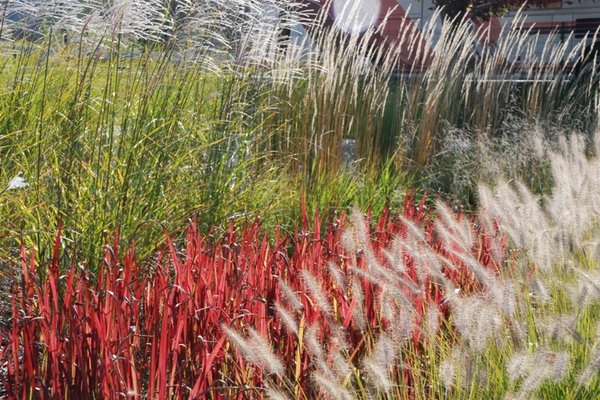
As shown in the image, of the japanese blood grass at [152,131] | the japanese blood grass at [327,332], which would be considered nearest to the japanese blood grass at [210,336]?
the japanese blood grass at [327,332]

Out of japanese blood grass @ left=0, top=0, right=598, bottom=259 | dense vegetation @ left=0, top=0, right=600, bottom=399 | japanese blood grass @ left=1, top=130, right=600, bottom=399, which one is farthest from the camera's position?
japanese blood grass @ left=0, top=0, right=598, bottom=259

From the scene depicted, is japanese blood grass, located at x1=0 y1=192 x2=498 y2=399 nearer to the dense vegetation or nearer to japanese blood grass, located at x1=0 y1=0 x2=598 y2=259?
the dense vegetation

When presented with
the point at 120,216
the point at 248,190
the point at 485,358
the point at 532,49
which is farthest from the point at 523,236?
the point at 532,49

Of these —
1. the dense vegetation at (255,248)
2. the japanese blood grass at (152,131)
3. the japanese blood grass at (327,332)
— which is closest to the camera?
the japanese blood grass at (327,332)

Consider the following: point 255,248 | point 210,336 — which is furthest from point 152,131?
point 210,336

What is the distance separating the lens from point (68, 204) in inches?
145

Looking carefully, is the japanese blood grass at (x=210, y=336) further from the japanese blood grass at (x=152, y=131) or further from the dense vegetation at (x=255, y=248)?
the japanese blood grass at (x=152, y=131)

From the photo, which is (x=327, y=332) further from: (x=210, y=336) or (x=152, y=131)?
(x=152, y=131)

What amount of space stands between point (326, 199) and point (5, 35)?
1.82m

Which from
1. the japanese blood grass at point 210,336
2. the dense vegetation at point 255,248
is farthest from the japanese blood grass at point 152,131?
the japanese blood grass at point 210,336

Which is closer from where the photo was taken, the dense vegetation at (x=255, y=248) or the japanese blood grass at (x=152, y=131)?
the dense vegetation at (x=255, y=248)

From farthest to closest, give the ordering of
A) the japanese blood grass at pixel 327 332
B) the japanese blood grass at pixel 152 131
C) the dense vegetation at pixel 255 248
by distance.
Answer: the japanese blood grass at pixel 152 131 < the dense vegetation at pixel 255 248 < the japanese blood grass at pixel 327 332

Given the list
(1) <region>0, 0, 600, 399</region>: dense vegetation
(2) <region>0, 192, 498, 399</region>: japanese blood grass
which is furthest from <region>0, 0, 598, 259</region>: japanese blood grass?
(2) <region>0, 192, 498, 399</region>: japanese blood grass

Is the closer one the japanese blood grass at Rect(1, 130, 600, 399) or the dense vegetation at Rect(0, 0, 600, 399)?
the japanese blood grass at Rect(1, 130, 600, 399)
